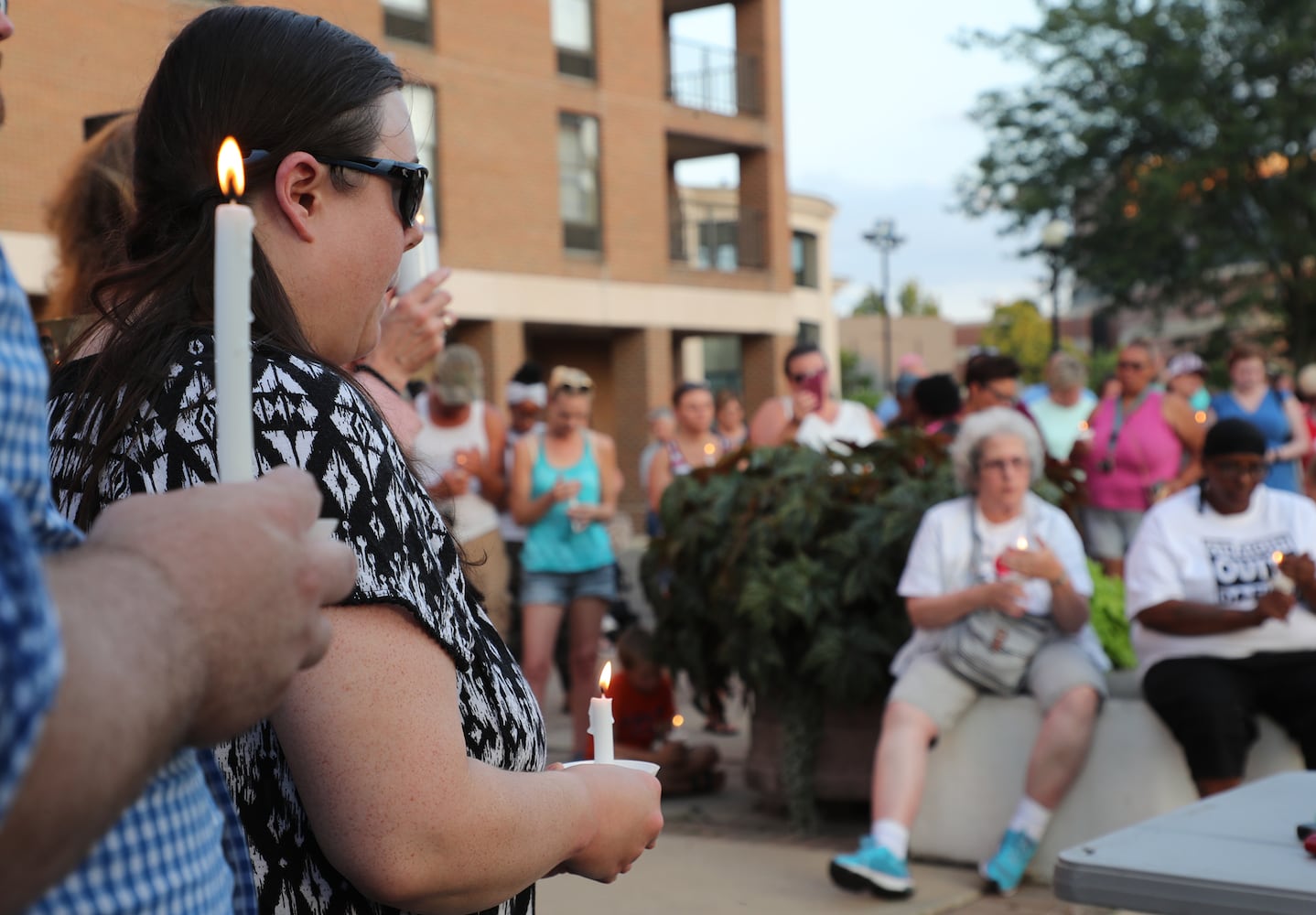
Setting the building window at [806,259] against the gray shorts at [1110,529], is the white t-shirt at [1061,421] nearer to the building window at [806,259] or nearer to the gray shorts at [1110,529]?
the gray shorts at [1110,529]

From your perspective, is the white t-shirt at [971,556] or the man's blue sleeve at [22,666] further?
the white t-shirt at [971,556]

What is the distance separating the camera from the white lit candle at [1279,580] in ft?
17.6

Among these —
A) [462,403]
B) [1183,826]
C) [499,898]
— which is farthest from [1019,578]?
[499,898]

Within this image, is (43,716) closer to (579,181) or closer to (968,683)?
(968,683)

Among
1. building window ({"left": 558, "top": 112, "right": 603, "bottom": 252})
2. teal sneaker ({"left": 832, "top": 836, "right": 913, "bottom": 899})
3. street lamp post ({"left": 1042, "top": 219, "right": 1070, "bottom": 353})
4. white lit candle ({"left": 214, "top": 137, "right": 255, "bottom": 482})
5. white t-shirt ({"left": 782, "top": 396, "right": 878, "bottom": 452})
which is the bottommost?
teal sneaker ({"left": 832, "top": 836, "right": 913, "bottom": 899})

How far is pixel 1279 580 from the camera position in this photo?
17.9 ft

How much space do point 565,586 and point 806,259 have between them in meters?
33.3

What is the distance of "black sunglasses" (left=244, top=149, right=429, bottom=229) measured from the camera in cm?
149

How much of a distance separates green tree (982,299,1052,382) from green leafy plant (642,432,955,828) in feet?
200

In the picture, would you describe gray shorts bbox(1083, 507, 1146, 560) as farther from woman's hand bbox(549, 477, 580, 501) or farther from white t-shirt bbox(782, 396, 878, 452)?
woman's hand bbox(549, 477, 580, 501)

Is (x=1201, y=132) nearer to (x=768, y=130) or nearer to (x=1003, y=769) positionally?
(x=768, y=130)

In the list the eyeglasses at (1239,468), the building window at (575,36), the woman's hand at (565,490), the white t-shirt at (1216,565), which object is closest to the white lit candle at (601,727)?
the white t-shirt at (1216,565)

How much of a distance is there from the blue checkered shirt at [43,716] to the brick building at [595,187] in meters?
17.9

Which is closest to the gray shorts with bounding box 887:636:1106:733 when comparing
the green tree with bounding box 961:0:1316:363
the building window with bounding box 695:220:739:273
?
the green tree with bounding box 961:0:1316:363
